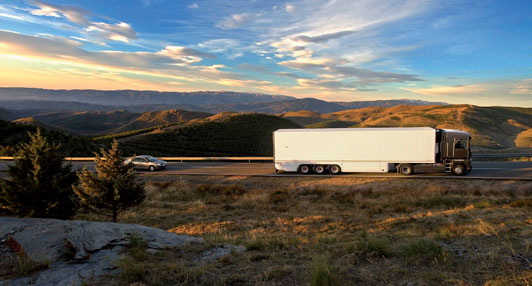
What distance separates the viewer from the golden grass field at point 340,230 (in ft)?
18.3

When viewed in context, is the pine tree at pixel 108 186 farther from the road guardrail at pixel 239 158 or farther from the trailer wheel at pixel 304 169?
the road guardrail at pixel 239 158

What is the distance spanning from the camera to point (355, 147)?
925 inches

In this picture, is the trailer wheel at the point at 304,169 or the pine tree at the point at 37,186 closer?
the pine tree at the point at 37,186

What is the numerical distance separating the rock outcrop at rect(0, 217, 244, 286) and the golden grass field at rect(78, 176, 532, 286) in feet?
1.87

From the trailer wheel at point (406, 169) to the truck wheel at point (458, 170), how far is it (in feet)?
10.1

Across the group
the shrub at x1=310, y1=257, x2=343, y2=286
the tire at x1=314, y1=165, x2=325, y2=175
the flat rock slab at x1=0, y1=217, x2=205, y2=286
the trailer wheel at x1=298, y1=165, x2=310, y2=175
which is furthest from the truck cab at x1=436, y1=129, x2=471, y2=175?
the flat rock slab at x1=0, y1=217, x2=205, y2=286

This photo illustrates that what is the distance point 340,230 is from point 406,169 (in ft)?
46.7

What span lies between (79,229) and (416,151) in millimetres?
22002

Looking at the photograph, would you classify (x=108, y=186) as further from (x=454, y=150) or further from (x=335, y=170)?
(x=454, y=150)

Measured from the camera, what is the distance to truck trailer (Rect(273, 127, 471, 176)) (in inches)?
879

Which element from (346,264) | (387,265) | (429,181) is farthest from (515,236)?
(429,181)

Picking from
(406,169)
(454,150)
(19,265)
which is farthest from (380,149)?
(19,265)

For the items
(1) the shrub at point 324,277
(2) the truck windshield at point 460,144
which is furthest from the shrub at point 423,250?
(2) the truck windshield at point 460,144

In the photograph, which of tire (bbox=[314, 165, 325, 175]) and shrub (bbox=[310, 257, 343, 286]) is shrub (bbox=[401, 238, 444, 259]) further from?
tire (bbox=[314, 165, 325, 175])
